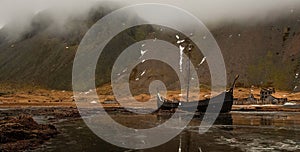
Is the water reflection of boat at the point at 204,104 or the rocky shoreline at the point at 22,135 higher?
the water reflection of boat at the point at 204,104

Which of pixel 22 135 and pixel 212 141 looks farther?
pixel 212 141

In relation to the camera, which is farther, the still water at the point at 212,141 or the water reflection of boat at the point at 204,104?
the water reflection of boat at the point at 204,104

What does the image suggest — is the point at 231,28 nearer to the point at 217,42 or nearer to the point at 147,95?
the point at 217,42

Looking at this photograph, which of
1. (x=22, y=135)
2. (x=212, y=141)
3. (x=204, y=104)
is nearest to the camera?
(x=22, y=135)

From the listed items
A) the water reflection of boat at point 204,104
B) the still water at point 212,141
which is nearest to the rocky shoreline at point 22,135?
the still water at point 212,141

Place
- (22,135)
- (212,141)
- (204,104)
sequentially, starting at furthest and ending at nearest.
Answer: (204,104) → (212,141) → (22,135)

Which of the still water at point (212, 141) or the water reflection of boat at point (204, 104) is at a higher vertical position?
the water reflection of boat at point (204, 104)

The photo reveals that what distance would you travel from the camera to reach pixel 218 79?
145 meters

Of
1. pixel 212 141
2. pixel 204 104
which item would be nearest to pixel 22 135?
pixel 212 141

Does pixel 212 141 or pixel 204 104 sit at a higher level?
pixel 204 104

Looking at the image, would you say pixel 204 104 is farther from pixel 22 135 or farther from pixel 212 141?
pixel 22 135

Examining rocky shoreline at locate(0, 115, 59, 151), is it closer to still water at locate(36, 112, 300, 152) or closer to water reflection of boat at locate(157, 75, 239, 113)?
still water at locate(36, 112, 300, 152)

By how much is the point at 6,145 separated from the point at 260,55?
465 feet

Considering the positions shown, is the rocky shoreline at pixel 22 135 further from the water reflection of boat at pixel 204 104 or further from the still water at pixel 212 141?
the water reflection of boat at pixel 204 104
